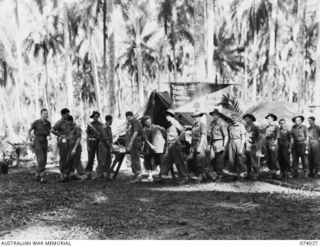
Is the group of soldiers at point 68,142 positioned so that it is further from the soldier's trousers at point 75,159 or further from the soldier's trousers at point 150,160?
the soldier's trousers at point 150,160

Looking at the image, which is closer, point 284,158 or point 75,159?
point 75,159

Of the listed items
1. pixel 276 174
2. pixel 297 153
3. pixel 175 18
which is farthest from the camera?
pixel 175 18

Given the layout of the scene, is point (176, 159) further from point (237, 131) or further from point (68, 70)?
point (68, 70)

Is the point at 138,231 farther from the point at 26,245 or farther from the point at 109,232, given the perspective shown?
the point at 26,245

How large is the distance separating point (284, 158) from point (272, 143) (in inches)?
22.4

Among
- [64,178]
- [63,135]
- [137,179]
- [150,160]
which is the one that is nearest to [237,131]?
[150,160]

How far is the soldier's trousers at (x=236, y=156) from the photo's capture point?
35.6ft

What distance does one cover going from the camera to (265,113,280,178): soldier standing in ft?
37.7

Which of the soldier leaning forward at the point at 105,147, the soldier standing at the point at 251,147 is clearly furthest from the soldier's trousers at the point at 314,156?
the soldier leaning forward at the point at 105,147

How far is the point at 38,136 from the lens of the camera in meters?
11.2

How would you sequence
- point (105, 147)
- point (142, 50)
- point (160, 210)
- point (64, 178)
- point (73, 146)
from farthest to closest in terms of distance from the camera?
point (142, 50) < point (105, 147) < point (64, 178) < point (73, 146) < point (160, 210)

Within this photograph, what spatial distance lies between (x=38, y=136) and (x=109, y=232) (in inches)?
216

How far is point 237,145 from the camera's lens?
10.9 metres

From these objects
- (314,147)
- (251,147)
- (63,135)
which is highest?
(63,135)
